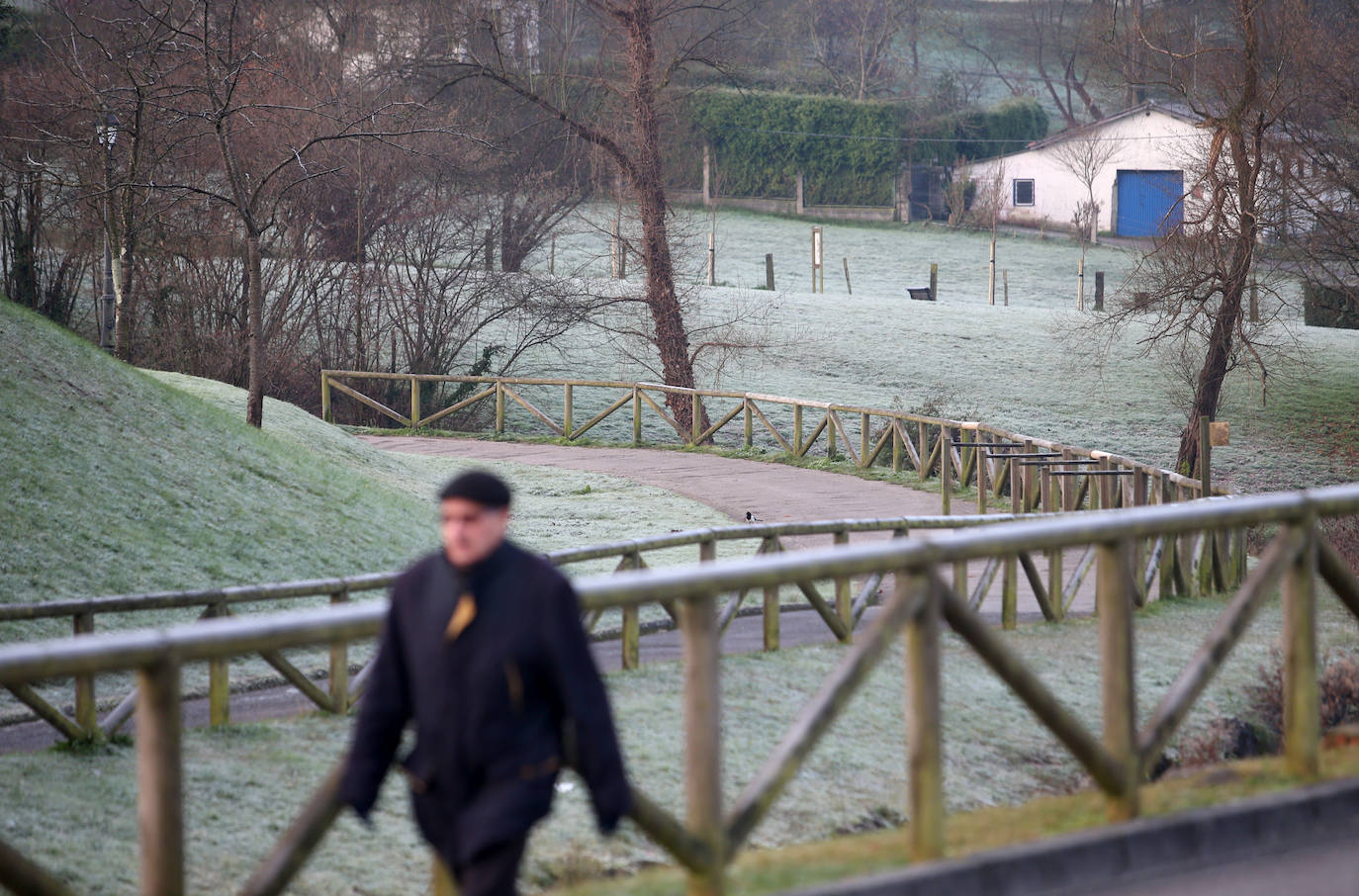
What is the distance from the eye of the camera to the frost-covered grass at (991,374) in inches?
1061

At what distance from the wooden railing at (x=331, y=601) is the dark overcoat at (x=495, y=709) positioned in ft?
9.66

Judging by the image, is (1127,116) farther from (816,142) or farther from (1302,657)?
(1302,657)

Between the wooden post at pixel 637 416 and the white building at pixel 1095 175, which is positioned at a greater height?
the white building at pixel 1095 175

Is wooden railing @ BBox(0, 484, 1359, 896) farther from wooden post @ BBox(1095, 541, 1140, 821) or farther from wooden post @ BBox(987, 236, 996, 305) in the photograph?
wooden post @ BBox(987, 236, 996, 305)

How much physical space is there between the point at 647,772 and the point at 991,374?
1068 inches

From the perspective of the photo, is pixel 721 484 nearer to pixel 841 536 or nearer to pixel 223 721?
pixel 841 536

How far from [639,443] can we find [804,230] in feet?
102

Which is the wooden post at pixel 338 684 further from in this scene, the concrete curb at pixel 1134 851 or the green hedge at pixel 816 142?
the green hedge at pixel 816 142

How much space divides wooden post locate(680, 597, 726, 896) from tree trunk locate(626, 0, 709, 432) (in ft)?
74.8

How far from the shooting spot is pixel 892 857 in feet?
11.7

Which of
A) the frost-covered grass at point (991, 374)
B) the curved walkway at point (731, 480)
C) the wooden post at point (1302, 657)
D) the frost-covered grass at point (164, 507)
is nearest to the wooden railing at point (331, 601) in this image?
the frost-covered grass at point (164, 507)

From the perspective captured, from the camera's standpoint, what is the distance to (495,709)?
2953 millimetres

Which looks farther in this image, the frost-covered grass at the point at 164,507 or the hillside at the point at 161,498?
the hillside at the point at 161,498

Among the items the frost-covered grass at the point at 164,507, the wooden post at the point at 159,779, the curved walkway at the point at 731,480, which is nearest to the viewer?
the wooden post at the point at 159,779
